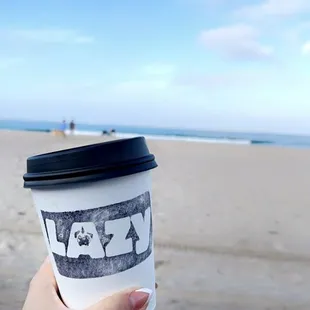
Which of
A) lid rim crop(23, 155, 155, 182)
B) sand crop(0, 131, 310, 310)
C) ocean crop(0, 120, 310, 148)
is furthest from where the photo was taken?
ocean crop(0, 120, 310, 148)

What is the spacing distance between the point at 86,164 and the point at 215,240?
106 inches

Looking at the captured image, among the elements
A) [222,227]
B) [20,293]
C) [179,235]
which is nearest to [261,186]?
[222,227]

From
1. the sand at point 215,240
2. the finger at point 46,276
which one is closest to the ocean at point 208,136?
the sand at point 215,240

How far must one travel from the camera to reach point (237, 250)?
295 cm

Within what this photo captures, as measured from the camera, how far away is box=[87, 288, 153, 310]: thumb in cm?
60

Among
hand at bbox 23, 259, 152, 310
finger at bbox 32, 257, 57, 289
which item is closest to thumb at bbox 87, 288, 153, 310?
hand at bbox 23, 259, 152, 310

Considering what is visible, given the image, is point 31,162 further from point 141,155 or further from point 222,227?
point 222,227

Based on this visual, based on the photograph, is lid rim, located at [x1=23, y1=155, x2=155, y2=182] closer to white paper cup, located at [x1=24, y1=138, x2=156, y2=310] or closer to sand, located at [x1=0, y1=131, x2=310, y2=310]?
white paper cup, located at [x1=24, y1=138, x2=156, y2=310]

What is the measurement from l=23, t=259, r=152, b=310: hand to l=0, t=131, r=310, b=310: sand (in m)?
1.48

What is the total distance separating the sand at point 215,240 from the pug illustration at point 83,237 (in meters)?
1.62

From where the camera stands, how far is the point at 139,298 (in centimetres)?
62

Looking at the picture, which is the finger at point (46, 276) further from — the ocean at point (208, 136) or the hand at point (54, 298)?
the ocean at point (208, 136)

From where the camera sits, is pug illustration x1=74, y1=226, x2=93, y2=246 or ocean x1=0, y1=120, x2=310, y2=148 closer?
pug illustration x1=74, y1=226, x2=93, y2=246

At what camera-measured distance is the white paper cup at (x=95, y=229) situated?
60cm
